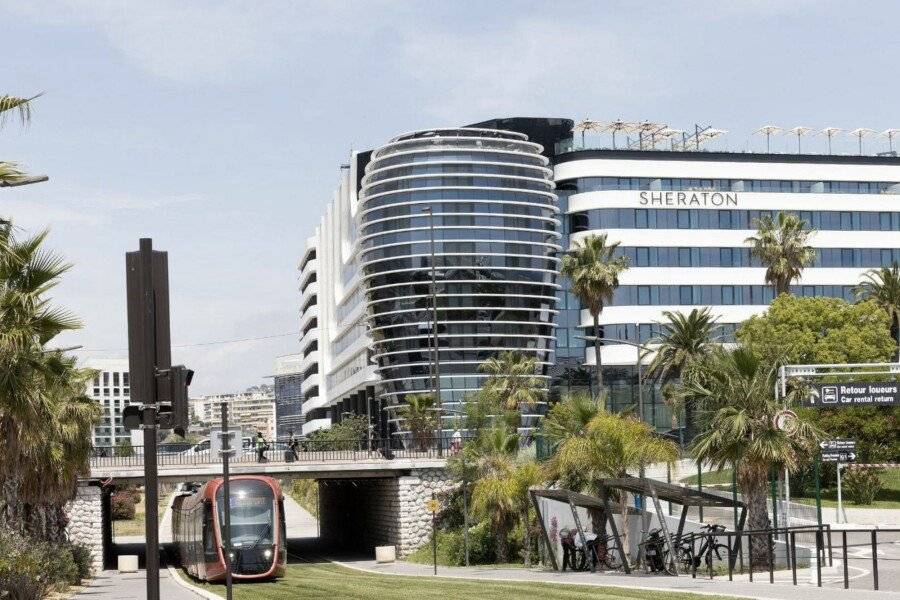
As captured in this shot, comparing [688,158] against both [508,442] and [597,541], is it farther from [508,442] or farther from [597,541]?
[597,541]

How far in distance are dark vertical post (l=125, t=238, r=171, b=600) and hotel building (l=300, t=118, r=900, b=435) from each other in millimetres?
82830

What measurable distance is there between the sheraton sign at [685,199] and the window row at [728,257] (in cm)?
373

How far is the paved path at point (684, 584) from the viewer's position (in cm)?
2630

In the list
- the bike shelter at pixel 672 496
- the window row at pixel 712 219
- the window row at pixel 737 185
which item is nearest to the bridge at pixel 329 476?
the bike shelter at pixel 672 496

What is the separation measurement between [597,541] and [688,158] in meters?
73.0

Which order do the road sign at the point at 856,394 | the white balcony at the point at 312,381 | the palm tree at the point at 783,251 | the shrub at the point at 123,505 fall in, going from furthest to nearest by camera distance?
1. the white balcony at the point at 312,381
2. the shrub at the point at 123,505
3. the palm tree at the point at 783,251
4. the road sign at the point at 856,394

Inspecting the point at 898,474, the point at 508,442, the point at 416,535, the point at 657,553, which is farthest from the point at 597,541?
the point at 898,474

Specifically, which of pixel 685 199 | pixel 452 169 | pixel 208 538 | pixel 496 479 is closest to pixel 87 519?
pixel 208 538

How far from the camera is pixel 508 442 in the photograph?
5400cm

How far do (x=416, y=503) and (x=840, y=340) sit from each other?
27.3m

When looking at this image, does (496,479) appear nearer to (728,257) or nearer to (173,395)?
(173,395)

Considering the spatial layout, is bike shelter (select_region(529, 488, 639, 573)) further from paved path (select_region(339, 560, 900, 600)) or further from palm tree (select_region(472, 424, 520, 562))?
palm tree (select_region(472, 424, 520, 562))

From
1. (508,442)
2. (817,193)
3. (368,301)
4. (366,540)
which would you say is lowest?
(366,540)

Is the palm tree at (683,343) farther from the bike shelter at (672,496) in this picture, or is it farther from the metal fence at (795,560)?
the bike shelter at (672,496)
